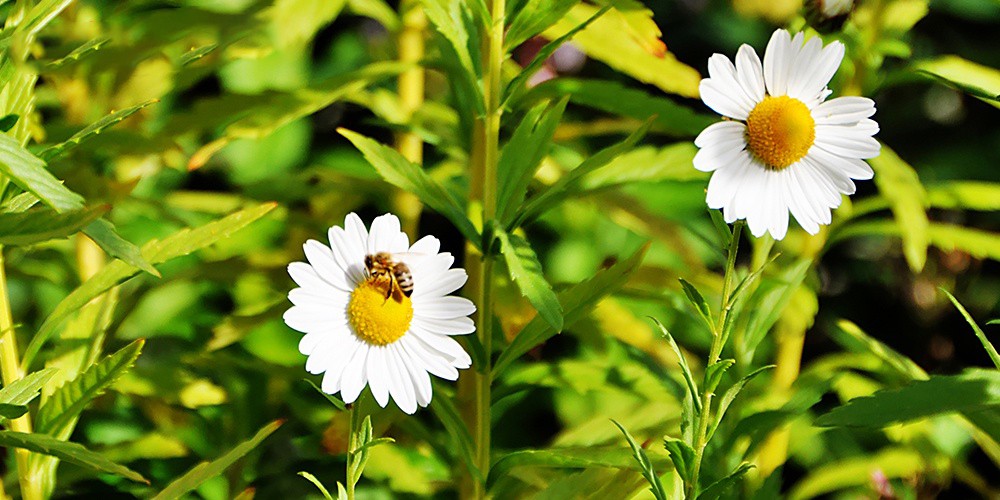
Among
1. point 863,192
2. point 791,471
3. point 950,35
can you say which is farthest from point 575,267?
point 950,35

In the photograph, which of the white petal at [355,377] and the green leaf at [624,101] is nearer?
the white petal at [355,377]

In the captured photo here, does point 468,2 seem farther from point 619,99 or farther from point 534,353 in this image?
point 534,353

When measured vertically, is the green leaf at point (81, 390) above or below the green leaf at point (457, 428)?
above

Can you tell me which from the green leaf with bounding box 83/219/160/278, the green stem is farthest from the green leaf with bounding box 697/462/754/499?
the green leaf with bounding box 83/219/160/278

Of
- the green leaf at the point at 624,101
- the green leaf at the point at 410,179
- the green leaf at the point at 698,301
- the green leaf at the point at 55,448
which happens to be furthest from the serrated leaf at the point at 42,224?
the green leaf at the point at 624,101

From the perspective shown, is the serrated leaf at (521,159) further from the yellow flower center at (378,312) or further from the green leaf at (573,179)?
the yellow flower center at (378,312)

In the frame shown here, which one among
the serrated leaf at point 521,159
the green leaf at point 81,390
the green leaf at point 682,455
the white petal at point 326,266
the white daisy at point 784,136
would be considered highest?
the serrated leaf at point 521,159

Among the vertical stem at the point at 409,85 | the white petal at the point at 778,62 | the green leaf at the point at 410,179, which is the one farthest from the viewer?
the vertical stem at the point at 409,85

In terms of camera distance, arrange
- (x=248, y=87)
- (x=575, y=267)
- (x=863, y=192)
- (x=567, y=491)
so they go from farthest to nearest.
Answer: (x=863, y=192) → (x=248, y=87) → (x=575, y=267) → (x=567, y=491)

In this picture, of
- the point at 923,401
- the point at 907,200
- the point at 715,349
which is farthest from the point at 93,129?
the point at 907,200
